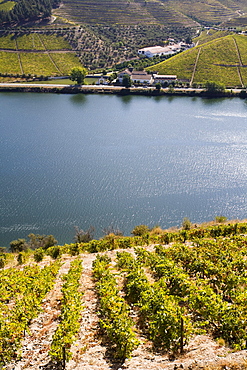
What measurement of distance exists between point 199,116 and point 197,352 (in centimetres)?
7602

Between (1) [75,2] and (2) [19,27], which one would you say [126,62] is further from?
(1) [75,2]

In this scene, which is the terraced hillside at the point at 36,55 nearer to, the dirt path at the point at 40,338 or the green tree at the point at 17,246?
the green tree at the point at 17,246

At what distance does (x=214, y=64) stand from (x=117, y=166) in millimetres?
80374

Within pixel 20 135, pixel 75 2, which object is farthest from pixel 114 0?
pixel 20 135

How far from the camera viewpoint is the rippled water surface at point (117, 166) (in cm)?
4353

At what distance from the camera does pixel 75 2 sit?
16975 cm

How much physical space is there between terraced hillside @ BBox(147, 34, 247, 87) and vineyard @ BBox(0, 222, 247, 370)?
9817 cm

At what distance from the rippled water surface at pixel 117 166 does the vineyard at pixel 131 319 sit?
19.7 meters

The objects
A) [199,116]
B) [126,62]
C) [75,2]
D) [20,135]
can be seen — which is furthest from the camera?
[75,2]

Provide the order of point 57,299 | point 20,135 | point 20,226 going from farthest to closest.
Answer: point 20,135 < point 20,226 < point 57,299

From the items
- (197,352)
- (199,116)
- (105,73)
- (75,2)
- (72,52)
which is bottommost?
(197,352)

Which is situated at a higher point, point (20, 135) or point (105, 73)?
point (105, 73)

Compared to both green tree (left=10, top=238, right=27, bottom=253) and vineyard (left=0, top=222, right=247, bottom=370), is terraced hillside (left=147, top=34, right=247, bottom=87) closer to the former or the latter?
green tree (left=10, top=238, right=27, bottom=253)

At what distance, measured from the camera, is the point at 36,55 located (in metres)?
122
